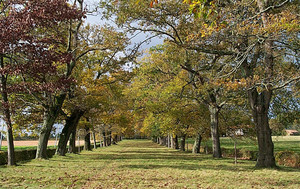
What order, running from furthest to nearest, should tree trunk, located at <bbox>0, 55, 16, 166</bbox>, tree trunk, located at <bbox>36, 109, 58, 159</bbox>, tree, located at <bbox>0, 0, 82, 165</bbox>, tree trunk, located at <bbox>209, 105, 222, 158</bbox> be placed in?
tree trunk, located at <bbox>209, 105, 222, 158</bbox>, tree trunk, located at <bbox>36, 109, 58, 159</bbox>, tree trunk, located at <bbox>0, 55, 16, 166</bbox>, tree, located at <bbox>0, 0, 82, 165</bbox>

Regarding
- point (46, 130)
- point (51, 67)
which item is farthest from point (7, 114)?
point (46, 130)

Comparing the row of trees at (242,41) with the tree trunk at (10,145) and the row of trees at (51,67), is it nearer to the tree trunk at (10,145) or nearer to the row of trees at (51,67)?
the row of trees at (51,67)

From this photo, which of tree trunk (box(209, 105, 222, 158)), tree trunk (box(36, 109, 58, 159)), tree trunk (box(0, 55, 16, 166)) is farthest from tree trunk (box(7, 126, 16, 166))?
tree trunk (box(209, 105, 222, 158))

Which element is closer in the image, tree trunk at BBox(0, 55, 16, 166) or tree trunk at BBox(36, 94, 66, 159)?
tree trunk at BBox(0, 55, 16, 166)

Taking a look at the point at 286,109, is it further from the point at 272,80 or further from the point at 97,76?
the point at 97,76

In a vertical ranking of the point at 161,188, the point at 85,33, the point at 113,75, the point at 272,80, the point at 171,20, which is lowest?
the point at 161,188

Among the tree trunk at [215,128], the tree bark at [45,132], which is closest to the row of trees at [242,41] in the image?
the tree trunk at [215,128]

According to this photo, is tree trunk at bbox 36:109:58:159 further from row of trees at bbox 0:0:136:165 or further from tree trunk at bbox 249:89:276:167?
tree trunk at bbox 249:89:276:167

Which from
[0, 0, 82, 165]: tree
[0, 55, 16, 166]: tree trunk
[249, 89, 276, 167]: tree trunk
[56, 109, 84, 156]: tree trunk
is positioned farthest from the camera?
[56, 109, 84, 156]: tree trunk

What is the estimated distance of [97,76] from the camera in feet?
64.2

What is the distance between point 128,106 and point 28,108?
10746mm

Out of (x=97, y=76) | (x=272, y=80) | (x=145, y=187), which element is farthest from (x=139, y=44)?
(x=97, y=76)

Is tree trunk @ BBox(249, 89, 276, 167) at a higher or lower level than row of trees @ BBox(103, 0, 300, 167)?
lower

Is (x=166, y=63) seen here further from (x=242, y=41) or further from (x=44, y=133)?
(x=44, y=133)
